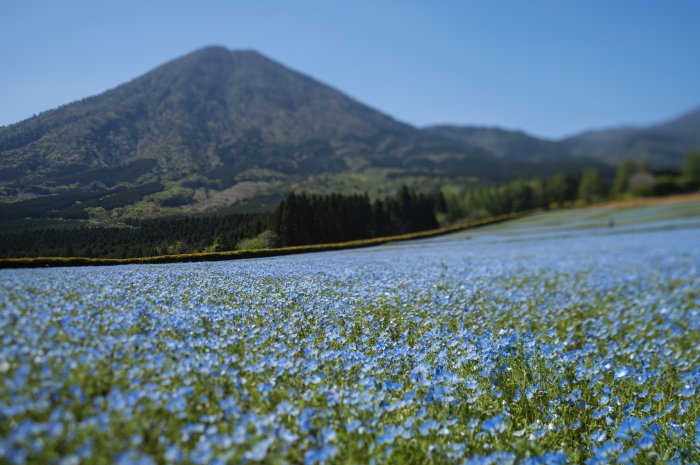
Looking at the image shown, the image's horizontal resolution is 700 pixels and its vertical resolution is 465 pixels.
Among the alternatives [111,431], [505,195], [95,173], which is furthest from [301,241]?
[505,195]

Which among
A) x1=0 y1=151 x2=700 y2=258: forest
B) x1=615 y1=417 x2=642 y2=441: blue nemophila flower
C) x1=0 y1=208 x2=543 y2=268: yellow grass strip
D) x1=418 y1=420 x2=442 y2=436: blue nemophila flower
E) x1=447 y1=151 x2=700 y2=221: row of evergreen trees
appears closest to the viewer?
x1=418 y1=420 x2=442 y2=436: blue nemophila flower

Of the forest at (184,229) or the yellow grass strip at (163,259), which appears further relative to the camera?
the forest at (184,229)

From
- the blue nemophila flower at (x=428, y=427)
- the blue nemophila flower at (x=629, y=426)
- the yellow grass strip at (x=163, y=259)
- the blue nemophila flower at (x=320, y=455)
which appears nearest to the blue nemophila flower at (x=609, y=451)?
the blue nemophila flower at (x=629, y=426)

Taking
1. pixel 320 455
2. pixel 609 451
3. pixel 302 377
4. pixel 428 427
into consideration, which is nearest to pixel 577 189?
pixel 609 451

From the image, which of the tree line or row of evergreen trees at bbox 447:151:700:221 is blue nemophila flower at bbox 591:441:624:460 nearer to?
the tree line

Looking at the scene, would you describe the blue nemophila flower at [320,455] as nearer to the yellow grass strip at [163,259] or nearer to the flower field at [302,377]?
the flower field at [302,377]

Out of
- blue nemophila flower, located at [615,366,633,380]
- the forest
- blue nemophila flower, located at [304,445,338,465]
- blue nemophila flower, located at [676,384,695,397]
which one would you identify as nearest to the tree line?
the forest

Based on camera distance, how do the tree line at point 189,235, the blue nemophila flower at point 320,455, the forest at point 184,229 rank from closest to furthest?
the blue nemophila flower at point 320,455
the tree line at point 189,235
the forest at point 184,229

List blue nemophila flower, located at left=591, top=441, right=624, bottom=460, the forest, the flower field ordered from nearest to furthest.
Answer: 1. the flower field
2. blue nemophila flower, located at left=591, top=441, right=624, bottom=460
3. the forest

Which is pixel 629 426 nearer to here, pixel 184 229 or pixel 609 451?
pixel 609 451
